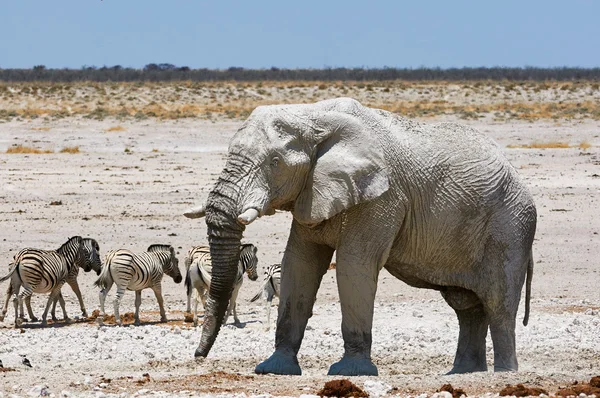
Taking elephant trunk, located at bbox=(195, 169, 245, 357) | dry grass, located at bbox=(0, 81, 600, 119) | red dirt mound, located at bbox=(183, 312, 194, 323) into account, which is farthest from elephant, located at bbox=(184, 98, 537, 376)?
dry grass, located at bbox=(0, 81, 600, 119)

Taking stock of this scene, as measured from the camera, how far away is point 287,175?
9164 millimetres

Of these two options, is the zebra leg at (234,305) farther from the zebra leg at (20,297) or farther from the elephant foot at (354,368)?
the elephant foot at (354,368)

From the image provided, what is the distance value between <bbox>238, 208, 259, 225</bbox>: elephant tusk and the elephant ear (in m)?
0.52

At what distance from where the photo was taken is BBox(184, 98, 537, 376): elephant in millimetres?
9086

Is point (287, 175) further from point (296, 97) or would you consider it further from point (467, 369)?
point (296, 97)

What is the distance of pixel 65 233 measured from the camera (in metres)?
18.9

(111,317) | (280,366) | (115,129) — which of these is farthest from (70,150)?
(280,366)

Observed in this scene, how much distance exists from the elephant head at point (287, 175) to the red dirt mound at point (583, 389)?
204cm

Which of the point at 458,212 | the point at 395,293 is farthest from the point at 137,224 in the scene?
the point at 458,212

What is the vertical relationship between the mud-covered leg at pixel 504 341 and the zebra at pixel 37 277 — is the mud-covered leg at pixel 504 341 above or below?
above

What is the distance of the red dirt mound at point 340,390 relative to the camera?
7.88m

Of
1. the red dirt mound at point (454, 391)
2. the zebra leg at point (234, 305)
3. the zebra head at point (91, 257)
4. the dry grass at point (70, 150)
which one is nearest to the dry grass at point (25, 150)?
the dry grass at point (70, 150)

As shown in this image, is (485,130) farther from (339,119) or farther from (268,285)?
(339,119)

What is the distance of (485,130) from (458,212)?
2561 cm
